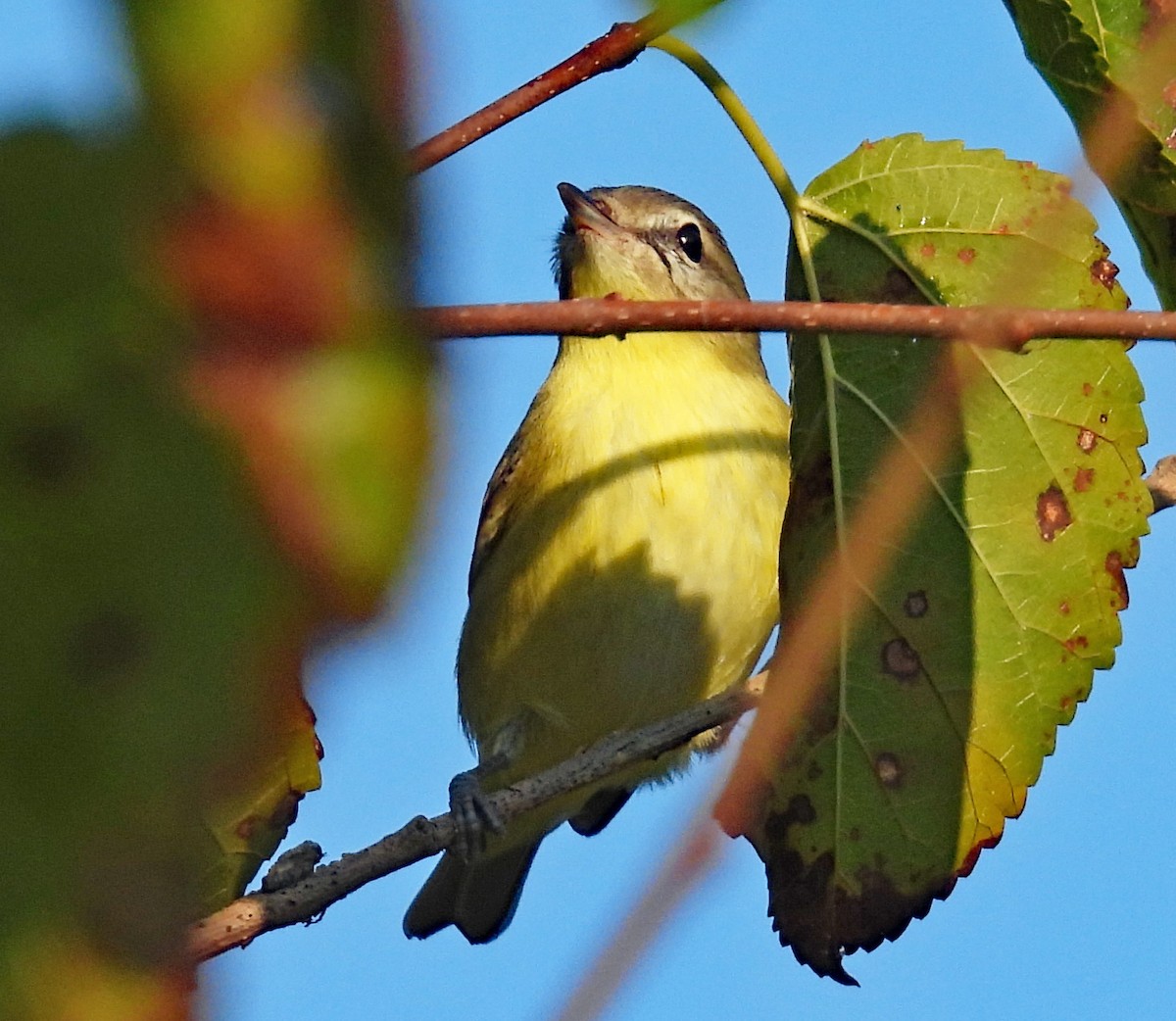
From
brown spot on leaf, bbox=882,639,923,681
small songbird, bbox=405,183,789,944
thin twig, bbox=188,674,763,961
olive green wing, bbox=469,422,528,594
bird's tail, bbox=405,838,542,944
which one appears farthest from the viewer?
bird's tail, bbox=405,838,542,944

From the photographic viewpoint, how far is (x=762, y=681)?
3508mm

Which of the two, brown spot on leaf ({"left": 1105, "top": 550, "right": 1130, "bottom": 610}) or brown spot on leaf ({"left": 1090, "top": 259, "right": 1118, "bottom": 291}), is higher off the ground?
brown spot on leaf ({"left": 1090, "top": 259, "right": 1118, "bottom": 291})

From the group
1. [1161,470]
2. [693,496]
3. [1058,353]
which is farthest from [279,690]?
[693,496]

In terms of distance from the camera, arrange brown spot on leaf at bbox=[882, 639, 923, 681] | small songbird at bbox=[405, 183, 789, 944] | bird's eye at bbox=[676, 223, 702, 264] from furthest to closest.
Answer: bird's eye at bbox=[676, 223, 702, 264], small songbird at bbox=[405, 183, 789, 944], brown spot on leaf at bbox=[882, 639, 923, 681]

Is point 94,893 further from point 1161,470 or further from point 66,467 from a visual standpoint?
point 1161,470

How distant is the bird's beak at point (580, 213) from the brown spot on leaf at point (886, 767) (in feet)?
12.1

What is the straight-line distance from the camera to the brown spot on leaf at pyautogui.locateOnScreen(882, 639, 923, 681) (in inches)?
119

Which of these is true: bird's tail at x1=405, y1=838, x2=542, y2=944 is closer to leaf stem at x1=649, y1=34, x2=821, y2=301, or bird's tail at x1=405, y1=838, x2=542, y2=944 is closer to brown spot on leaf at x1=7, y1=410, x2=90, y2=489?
leaf stem at x1=649, y1=34, x2=821, y2=301

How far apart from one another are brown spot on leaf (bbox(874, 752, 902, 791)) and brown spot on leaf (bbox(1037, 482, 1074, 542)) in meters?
0.52

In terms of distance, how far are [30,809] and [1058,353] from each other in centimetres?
299

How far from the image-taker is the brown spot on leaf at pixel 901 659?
9.93 ft

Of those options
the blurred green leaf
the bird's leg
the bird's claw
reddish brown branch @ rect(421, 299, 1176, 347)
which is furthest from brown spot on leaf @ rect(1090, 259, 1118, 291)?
the blurred green leaf

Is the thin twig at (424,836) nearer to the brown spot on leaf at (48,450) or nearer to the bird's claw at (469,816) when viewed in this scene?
the bird's claw at (469,816)

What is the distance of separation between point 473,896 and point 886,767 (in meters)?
4.55
